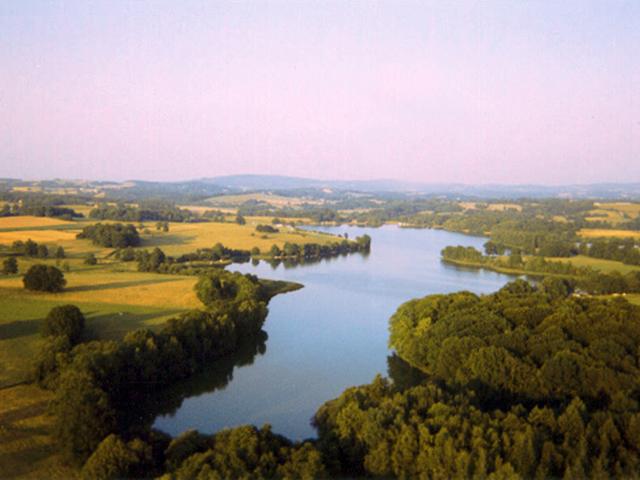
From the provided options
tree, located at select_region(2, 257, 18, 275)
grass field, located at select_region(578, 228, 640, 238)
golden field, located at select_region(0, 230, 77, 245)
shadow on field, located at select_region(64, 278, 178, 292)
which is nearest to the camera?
shadow on field, located at select_region(64, 278, 178, 292)

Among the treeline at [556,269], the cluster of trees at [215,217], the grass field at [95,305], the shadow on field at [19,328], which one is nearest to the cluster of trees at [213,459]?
the grass field at [95,305]

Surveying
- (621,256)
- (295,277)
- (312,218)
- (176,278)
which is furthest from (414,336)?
(312,218)

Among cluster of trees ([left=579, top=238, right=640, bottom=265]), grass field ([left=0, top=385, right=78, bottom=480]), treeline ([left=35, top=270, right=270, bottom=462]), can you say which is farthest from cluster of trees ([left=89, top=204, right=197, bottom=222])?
grass field ([left=0, top=385, right=78, bottom=480])

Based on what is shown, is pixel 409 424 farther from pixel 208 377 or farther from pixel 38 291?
pixel 38 291

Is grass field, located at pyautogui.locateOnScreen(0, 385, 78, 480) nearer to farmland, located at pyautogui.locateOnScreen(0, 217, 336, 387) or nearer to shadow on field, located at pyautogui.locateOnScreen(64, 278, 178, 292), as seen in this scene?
farmland, located at pyautogui.locateOnScreen(0, 217, 336, 387)

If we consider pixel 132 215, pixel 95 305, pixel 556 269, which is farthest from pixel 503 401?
pixel 132 215

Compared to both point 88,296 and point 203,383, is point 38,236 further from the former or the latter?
point 203,383
